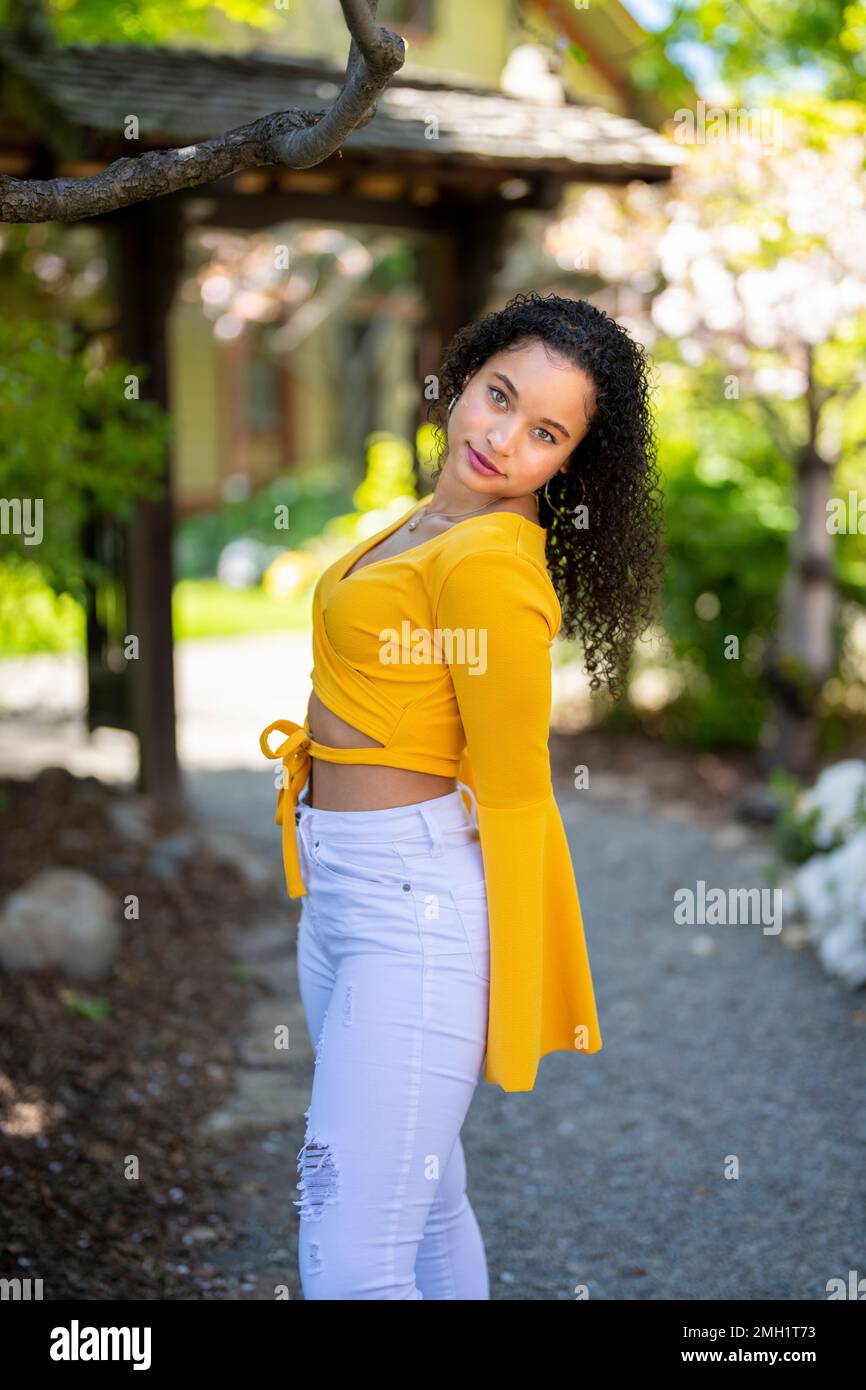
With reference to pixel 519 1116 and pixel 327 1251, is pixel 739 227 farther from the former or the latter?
pixel 327 1251

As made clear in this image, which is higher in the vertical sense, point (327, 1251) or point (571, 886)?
point (571, 886)

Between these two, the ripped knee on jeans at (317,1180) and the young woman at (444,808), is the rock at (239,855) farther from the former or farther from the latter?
the ripped knee on jeans at (317,1180)

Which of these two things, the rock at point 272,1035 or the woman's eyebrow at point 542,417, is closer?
the woman's eyebrow at point 542,417

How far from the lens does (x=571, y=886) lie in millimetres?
2158

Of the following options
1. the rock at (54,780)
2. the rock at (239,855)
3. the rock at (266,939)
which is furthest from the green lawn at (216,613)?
the rock at (266,939)

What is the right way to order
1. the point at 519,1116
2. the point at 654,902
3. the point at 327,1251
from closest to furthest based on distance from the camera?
the point at 327,1251, the point at 519,1116, the point at 654,902

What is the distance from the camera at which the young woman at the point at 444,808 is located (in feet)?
6.40

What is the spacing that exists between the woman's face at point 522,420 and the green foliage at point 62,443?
2622 mm

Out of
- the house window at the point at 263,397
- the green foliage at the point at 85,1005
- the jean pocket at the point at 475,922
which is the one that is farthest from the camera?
the house window at the point at 263,397

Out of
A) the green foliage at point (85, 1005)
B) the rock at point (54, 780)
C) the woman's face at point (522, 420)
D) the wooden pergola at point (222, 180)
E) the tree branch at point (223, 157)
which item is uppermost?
the wooden pergola at point (222, 180)

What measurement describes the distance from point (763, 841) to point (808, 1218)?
3431 mm
